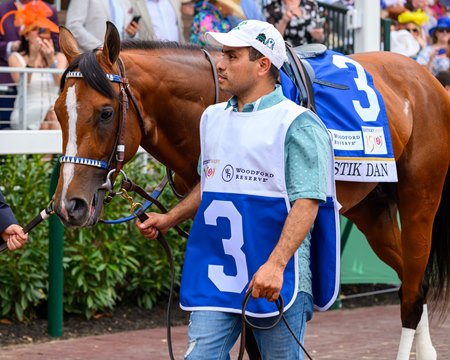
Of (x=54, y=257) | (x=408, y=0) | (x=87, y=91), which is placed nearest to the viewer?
(x=87, y=91)

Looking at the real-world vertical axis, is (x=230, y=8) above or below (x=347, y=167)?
above

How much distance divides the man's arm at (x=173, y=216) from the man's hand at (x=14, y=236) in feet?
2.54

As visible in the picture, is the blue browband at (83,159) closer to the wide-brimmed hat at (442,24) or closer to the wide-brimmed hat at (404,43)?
the wide-brimmed hat at (404,43)

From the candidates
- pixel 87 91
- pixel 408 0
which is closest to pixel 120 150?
pixel 87 91

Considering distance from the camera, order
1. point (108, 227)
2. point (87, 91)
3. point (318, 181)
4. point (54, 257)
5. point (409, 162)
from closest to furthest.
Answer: point (318, 181) → point (87, 91) → point (409, 162) → point (54, 257) → point (108, 227)

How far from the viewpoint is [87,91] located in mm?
4566

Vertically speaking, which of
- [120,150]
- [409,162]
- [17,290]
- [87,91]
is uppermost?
[87,91]

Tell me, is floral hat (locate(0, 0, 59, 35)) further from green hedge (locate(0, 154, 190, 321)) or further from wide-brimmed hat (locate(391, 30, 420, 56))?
wide-brimmed hat (locate(391, 30, 420, 56))

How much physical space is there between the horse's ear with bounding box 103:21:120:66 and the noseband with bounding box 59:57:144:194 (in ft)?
0.28

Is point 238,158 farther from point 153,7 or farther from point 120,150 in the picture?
point 153,7

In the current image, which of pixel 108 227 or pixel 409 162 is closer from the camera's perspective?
pixel 409 162

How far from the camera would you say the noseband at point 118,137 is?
4480 millimetres

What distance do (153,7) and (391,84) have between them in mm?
3246

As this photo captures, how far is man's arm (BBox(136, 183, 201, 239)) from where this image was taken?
426 centimetres
